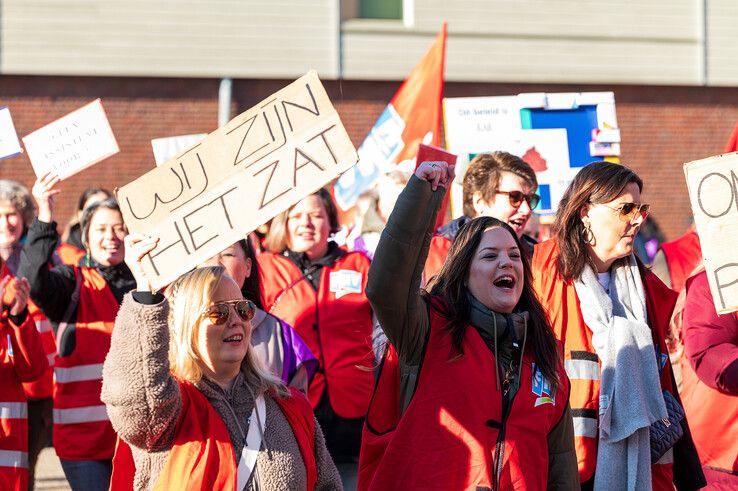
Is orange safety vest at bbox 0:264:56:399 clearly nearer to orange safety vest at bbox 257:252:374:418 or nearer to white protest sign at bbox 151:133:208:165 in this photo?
orange safety vest at bbox 257:252:374:418

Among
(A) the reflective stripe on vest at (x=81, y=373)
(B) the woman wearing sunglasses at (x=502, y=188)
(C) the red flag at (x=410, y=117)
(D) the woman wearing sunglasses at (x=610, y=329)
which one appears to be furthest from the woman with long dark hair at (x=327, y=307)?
(C) the red flag at (x=410, y=117)

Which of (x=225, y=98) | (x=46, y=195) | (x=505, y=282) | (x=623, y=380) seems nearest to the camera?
(x=505, y=282)

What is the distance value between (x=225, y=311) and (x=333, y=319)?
2.31 metres

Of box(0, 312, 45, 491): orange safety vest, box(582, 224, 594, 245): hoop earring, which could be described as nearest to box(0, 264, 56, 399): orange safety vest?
box(0, 312, 45, 491): orange safety vest

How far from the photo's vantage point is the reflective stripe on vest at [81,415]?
5.70 meters

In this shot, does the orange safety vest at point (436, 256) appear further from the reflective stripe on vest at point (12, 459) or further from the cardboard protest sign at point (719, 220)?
the reflective stripe on vest at point (12, 459)

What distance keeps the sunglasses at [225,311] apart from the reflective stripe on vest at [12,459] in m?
2.14

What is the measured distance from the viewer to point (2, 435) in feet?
17.6

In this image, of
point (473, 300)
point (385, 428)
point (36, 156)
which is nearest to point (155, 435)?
point (385, 428)

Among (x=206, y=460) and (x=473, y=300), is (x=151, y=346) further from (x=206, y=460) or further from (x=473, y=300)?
(x=473, y=300)

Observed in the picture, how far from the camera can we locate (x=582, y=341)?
443 cm

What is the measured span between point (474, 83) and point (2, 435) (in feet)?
38.9

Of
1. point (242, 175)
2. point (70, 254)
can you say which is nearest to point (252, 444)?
point (242, 175)

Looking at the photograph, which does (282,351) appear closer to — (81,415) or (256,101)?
(81,415)
